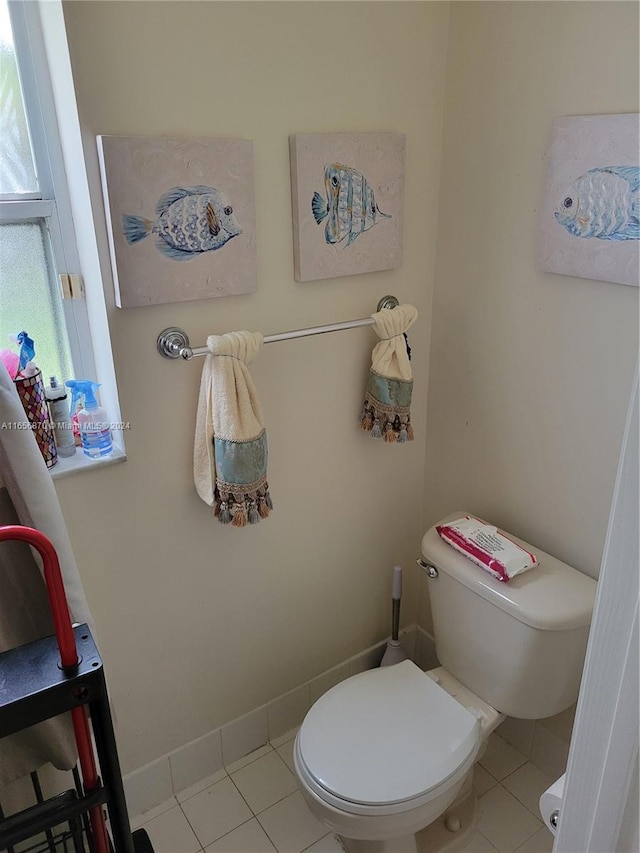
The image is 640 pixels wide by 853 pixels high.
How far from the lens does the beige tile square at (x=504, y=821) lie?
161 cm

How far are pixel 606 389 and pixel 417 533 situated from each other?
778 millimetres

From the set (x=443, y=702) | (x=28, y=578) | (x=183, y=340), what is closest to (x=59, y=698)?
(x=28, y=578)

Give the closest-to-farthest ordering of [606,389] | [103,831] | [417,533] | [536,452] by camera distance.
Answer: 1. [103,831]
2. [606,389]
3. [536,452]
4. [417,533]

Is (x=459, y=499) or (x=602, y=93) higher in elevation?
(x=602, y=93)

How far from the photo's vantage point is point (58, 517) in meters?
1.06

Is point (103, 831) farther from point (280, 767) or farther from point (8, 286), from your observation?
point (8, 286)

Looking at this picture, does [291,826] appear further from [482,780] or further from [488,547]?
[488,547]

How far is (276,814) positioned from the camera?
1.69 metres

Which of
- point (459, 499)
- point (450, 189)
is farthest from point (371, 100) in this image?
point (459, 499)

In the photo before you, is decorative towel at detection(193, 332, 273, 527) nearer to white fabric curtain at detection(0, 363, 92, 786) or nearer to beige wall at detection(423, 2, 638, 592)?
white fabric curtain at detection(0, 363, 92, 786)

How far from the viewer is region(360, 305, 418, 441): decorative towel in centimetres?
156

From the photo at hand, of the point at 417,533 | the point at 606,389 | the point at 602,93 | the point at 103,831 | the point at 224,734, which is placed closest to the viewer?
the point at 103,831

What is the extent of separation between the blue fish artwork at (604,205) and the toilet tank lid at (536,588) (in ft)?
2.42

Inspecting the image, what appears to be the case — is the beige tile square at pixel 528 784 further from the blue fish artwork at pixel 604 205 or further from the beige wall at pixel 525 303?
the blue fish artwork at pixel 604 205
